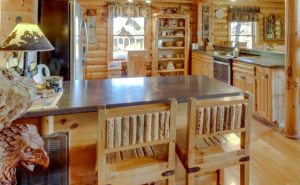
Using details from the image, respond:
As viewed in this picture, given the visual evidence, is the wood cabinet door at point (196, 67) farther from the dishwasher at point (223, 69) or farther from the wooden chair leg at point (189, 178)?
the wooden chair leg at point (189, 178)

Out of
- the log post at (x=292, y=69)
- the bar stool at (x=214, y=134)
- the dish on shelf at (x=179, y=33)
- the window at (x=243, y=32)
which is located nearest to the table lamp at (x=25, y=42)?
the bar stool at (x=214, y=134)

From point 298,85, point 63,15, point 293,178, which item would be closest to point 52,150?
point 293,178

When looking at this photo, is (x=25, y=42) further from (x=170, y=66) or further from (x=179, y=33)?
(x=179, y=33)

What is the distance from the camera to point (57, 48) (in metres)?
A: 3.85

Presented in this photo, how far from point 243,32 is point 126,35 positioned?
349 cm

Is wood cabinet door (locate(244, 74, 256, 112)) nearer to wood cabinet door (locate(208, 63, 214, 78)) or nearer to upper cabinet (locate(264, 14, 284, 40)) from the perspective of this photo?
wood cabinet door (locate(208, 63, 214, 78))

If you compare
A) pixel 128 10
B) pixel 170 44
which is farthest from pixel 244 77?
pixel 128 10

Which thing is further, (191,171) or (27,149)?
(191,171)

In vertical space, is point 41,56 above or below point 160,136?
above

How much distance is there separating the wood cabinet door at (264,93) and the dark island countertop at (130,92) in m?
1.80

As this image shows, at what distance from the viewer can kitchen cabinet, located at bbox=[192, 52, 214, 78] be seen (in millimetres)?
5912

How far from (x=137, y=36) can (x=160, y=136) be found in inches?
227

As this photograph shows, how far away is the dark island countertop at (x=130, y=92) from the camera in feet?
5.61

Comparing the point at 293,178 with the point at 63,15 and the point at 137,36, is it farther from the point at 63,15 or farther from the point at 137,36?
the point at 137,36
